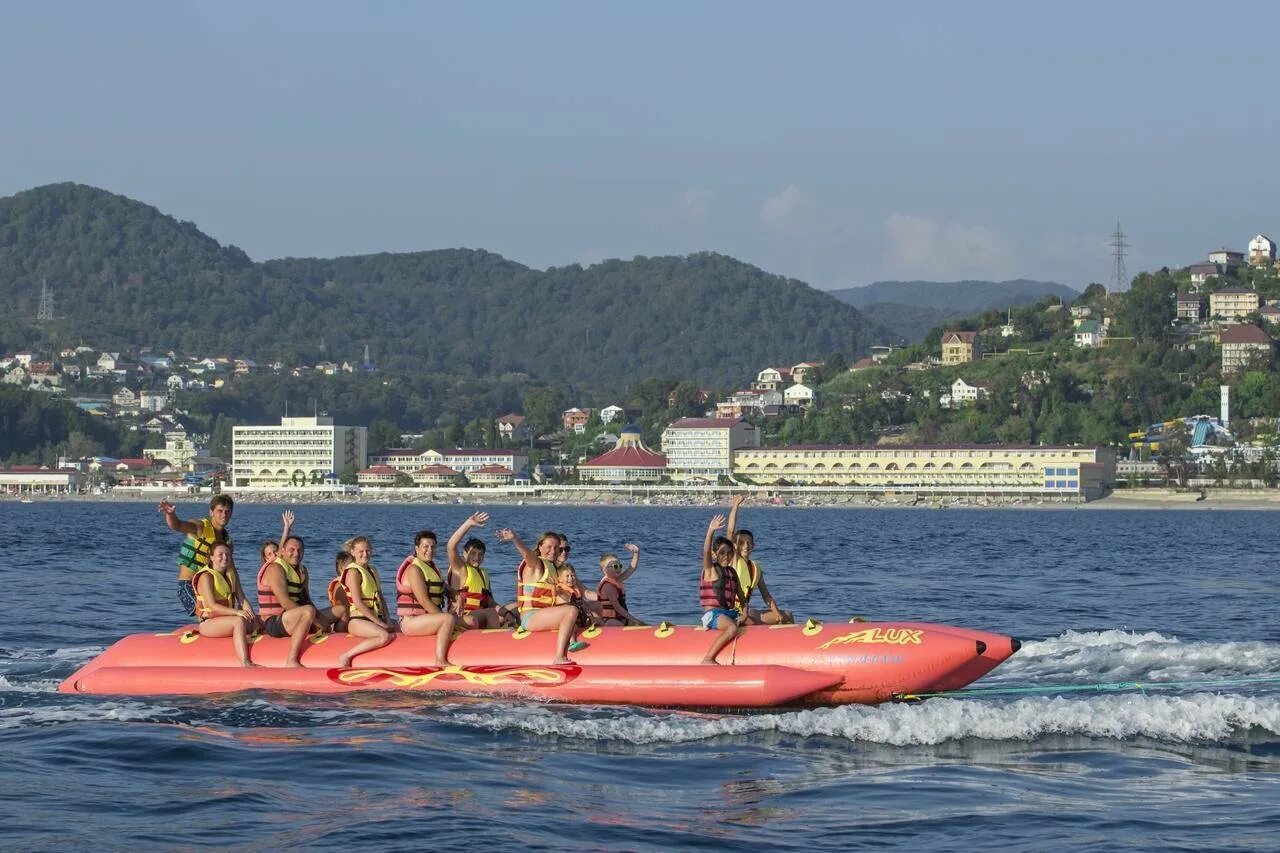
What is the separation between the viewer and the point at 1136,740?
15656mm

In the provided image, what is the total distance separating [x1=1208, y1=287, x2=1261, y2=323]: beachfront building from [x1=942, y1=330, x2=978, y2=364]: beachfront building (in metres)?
23.9

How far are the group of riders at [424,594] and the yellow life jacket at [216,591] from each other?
14mm

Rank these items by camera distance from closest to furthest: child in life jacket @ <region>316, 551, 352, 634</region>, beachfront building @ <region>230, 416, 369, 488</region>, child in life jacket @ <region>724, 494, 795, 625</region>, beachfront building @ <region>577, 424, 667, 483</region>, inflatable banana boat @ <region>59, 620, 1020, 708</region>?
inflatable banana boat @ <region>59, 620, 1020, 708</region>, child in life jacket @ <region>724, 494, 795, 625</region>, child in life jacket @ <region>316, 551, 352, 634</region>, beachfront building @ <region>577, 424, 667, 483</region>, beachfront building @ <region>230, 416, 369, 488</region>

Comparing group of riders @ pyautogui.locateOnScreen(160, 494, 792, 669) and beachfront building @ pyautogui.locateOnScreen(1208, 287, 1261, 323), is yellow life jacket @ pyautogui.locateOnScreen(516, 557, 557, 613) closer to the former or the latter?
group of riders @ pyautogui.locateOnScreen(160, 494, 792, 669)

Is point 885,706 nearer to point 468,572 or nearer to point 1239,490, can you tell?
point 468,572

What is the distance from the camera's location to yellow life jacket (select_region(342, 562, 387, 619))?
59.6 ft

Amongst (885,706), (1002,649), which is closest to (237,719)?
A: (885,706)

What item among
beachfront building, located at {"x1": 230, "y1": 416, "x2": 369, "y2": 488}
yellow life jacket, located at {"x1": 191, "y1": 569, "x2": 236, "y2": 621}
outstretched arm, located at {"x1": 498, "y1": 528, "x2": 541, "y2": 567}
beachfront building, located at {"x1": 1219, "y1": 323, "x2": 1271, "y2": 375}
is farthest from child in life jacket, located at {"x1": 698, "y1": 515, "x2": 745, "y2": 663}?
beachfront building, located at {"x1": 1219, "y1": 323, "x2": 1271, "y2": 375}

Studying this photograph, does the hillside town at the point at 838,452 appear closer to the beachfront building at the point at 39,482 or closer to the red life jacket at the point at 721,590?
the beachfront building at the point at 39,482

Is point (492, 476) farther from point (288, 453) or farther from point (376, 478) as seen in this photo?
point (288, 453)

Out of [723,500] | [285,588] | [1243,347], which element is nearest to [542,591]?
[285,588]

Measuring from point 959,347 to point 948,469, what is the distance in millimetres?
45376

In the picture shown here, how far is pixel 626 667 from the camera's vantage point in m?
17.5

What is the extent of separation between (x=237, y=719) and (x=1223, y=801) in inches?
343
